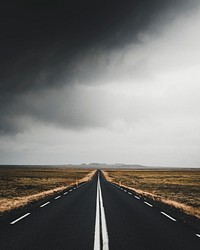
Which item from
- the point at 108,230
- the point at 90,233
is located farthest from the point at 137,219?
the point at 90,233

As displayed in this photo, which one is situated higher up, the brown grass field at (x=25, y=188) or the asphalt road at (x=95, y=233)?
the asphalt road at (x=95, y=233)

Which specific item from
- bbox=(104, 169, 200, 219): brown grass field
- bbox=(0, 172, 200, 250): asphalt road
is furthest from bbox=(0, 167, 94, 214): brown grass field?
bbox=(104, 169, 200, 219): brown grass field

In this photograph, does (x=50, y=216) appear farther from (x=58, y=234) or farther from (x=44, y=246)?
(x=44, y=246)

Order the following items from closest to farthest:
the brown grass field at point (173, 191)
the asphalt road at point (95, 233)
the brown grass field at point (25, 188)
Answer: the asphalt road at point (95, 233) → the brown grass field at point (25, 188) → the brown grass field at point (173, 191)

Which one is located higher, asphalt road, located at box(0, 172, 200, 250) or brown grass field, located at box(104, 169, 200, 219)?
asphalt road, located at box(0, 172, 200, 250)

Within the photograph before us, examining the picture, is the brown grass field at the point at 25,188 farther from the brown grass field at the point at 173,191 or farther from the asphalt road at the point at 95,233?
the brown grass field at the point at 173,191

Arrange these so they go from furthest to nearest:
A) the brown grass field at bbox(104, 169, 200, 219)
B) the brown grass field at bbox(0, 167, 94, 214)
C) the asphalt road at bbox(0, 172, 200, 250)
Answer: the brown grass field at bbox(104, 169, 200, 219) < the brown grass field at bbox(0, 167, 94, 214) < the asphalt road at bbox(0, 172, 200, 250)

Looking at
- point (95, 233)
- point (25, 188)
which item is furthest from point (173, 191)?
point (95, 233)

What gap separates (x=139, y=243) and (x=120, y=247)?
2.24 ft

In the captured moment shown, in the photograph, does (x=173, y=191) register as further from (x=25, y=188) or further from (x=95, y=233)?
(x=95, y=233)

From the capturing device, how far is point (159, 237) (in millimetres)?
7031

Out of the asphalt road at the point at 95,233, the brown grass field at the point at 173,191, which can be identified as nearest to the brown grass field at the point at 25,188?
the asphalt road at the point at 95,233

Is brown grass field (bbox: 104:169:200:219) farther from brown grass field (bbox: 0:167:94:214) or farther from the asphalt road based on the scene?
brown grass field (bbox: 0:167:94:214)

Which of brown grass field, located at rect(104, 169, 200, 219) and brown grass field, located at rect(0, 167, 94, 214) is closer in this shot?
brown grass field, located at rect(0, 167, 94, 214)
